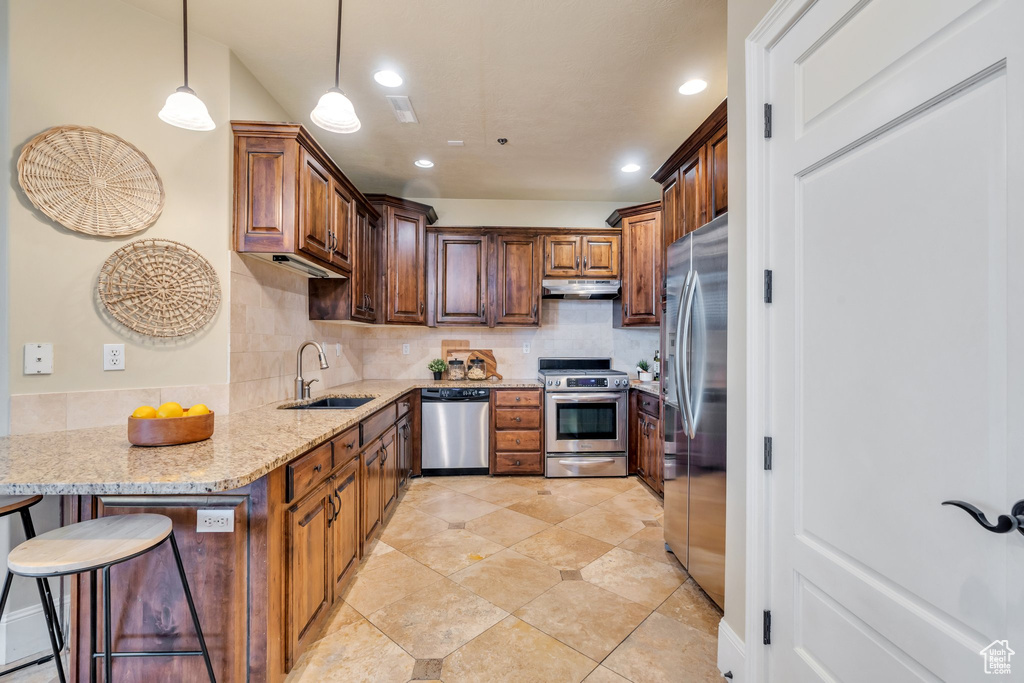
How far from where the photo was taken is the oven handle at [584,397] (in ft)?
12.8

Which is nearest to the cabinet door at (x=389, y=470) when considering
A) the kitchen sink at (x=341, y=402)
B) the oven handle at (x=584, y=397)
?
the kitchen sink at (x=341, y=402)

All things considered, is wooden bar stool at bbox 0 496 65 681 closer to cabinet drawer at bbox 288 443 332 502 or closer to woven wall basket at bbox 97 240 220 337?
cabinet drawer at bbox 288 443 332 502

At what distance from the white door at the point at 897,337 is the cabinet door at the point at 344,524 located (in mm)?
1745

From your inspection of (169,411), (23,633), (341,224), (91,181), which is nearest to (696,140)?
(341,224)

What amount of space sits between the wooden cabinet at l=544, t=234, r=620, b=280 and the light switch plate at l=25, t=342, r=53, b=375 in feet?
11.2

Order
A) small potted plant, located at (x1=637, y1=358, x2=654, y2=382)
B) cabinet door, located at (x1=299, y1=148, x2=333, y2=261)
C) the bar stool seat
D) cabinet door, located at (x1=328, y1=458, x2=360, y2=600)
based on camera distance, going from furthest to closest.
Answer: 1. small potted plant, located at (x1=637, y1=358, x2=654, y2=382)
2. cabinet door, located at (x1=299, y1=148, x2=333, y2=261)
3. cabinet door, located at (x1=328, y1=458, x2=360, y2=600)
4. the bar stool seat

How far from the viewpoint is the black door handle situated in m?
0.69

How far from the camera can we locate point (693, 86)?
2512 millimetres

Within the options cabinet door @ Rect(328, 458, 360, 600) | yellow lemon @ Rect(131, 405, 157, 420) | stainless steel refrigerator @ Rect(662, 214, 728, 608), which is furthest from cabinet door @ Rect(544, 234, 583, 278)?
yellow lemon @ Rect(131, 405, 157, 420)

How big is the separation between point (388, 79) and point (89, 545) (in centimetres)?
246

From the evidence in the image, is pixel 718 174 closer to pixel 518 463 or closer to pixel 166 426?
pixel 166 426

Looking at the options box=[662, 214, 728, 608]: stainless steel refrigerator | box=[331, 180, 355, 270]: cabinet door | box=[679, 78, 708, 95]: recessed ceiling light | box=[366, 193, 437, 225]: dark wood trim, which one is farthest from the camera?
box=[366, 193, 437, 225]: dark wood trim

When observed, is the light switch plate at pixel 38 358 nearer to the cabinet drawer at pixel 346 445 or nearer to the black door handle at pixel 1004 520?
the cabinet drawer at pixel 346 445

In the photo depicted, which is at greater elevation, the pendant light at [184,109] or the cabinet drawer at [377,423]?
the pendant light at [184,109]
